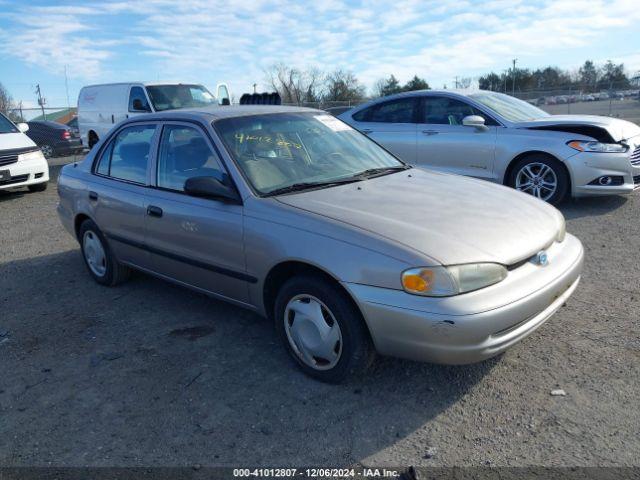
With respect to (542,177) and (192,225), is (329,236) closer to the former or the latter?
(192,225)

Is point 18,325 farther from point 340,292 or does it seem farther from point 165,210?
point 340,292

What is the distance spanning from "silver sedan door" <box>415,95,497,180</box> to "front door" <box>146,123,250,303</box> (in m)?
4.54

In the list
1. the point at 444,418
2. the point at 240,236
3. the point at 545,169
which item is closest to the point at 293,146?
the point at 240,236

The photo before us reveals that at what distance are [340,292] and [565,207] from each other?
525cm

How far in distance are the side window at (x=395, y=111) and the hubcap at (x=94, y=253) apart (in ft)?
15.9

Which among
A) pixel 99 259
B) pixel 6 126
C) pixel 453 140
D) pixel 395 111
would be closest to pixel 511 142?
pixel 453 140

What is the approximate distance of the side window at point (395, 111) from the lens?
8.13m

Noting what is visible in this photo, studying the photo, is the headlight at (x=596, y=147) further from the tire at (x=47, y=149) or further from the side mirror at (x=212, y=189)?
the tire at (x=47, y=149)

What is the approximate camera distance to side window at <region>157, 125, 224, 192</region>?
3.79 m

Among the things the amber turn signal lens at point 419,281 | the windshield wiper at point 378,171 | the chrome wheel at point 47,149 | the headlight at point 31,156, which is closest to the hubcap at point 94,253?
the windshield wiper at point 378,171

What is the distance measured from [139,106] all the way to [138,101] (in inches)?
5.0

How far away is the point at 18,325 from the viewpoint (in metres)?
4.34

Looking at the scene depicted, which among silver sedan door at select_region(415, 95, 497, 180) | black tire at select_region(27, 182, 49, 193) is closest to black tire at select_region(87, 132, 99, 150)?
black tire at select_region(27, 182, 49, 193)

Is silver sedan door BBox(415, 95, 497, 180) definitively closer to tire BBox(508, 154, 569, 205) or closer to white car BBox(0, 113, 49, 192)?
tire BBox(508, 154, 569, 205)
